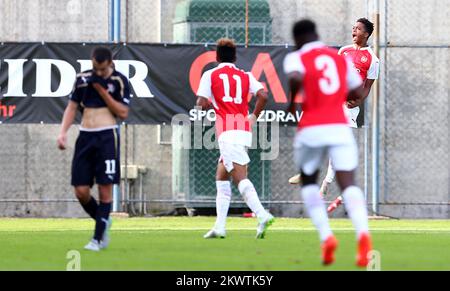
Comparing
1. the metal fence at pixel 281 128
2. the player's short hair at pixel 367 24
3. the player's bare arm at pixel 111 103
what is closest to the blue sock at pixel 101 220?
the player's bare arm at pixel 111 103

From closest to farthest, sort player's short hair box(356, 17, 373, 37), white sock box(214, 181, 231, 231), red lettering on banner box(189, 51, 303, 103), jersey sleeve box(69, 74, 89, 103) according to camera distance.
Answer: jersey sleeve box(69, 74, 89, 103) → white sock box(214, 181, 231, 231) → player's short hair box(356, 17, 373, 37) → red lettering on banner box(189, 51, 303, 103)

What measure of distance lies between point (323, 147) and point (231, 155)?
4.45m

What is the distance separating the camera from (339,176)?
1059 centimetres

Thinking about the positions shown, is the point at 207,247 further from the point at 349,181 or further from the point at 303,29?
the point at 303,29

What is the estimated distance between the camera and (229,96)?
1490cm

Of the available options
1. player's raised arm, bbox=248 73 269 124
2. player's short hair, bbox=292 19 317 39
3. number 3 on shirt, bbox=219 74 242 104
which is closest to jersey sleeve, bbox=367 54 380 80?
player's raised arm, bbox=248 73 269 124

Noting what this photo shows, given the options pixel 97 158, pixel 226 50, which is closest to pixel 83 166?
pixel 97 158

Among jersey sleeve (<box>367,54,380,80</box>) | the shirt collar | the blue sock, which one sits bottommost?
the blue sock

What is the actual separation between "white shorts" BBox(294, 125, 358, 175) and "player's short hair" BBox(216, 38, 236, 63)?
4.43 meters

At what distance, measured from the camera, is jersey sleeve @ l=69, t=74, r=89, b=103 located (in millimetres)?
12797

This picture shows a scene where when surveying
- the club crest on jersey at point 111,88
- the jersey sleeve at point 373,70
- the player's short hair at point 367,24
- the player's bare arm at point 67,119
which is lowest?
the player's bare arm at point 67,119

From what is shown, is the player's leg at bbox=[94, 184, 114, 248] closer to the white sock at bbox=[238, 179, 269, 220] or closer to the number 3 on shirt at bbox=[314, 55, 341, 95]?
the white sock at bbox=[238, 179, 269, 220]

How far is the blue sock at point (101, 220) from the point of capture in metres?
12.7

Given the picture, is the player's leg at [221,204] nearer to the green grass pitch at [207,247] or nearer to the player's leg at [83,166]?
the green grass pitch at [207,247]
